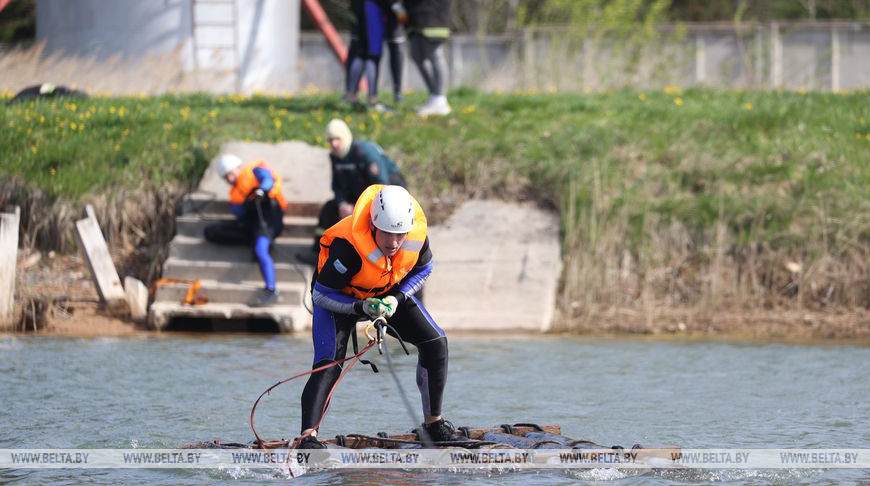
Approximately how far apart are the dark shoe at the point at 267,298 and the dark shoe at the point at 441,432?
5.82 meters

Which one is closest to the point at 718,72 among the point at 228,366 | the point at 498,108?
the point at 498,108

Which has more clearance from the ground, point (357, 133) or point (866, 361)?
point (357, 133)

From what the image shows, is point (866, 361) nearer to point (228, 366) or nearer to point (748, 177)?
point (748, 177)

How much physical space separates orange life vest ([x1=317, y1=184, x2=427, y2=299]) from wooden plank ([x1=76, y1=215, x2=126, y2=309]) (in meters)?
6.59

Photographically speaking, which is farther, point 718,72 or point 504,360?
point 718,72

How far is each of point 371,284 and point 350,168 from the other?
555 centimetres

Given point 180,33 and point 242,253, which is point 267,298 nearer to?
point 242,253

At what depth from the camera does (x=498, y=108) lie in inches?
702

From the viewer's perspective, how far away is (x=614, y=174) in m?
15.8

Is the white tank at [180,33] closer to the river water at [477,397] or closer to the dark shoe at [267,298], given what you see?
the dark shoe at [267,298]

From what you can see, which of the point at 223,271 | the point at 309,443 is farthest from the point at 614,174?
the point at 309,443

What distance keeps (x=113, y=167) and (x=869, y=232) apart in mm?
8905

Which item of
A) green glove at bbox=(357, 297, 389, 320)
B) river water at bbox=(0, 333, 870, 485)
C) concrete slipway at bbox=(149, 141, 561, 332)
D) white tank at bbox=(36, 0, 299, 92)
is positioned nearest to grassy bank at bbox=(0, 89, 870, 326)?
concrete slipway at bbox=(149, 141, 561, 332)

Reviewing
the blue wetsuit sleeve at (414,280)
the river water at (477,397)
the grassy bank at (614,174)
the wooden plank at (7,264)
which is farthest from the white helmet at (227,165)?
the blue wetsuit sleeve at (414,280)
